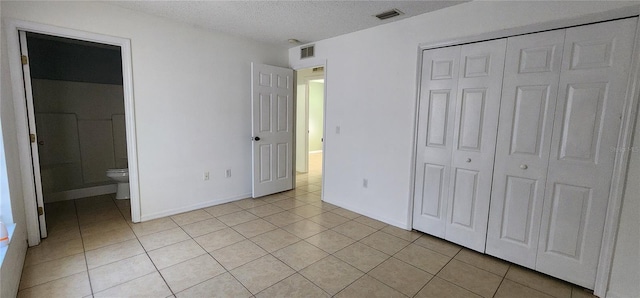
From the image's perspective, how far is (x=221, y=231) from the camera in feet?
9.33

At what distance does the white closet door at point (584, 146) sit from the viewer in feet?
5.92

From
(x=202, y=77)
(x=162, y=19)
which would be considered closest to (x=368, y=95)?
(x=202, y=77)

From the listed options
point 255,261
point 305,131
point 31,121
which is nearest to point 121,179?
point 31,121

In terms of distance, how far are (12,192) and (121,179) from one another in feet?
5.34

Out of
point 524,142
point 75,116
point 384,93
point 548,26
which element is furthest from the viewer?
point 75,116

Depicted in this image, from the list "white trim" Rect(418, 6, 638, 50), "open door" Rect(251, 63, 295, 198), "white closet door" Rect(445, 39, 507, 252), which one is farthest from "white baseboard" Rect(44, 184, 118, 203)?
"white trim" Rect(418, 6, 638, 50)

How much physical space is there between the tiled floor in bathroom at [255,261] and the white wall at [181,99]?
1.47 ft

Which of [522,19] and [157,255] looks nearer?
[522,19]

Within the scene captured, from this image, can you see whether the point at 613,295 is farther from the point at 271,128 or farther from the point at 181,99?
the point at 181,99

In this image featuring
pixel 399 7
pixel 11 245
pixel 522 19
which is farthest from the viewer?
pixel 399 7

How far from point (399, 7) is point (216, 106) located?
249 cm

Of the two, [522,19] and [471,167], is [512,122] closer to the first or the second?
[471,167]

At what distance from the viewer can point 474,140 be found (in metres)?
2.44

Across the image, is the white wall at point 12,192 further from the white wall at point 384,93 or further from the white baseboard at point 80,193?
the white wall at point 384,93
